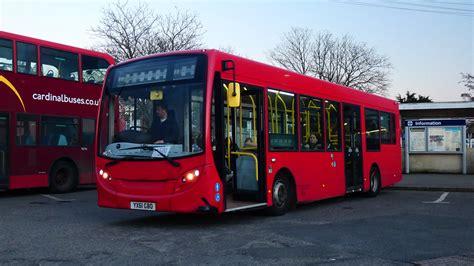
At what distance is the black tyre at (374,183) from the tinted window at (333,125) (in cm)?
282

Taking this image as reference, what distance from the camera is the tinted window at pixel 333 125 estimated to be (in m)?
12.1

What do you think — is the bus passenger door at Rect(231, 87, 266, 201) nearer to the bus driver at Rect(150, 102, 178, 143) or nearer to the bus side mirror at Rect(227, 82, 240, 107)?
the bus side mirror at Rect(227, 82, 240, 107)

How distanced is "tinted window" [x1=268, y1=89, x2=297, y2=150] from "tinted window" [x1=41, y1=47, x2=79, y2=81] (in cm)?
775

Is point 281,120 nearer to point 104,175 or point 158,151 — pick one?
point 158,151

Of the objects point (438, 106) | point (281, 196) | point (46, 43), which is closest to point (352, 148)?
point (281, 196)

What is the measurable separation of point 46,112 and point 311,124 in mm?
7994

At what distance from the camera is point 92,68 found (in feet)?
53.1

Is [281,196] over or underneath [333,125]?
underneath

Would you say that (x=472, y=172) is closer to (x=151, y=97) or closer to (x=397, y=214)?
(x=397, y=214)

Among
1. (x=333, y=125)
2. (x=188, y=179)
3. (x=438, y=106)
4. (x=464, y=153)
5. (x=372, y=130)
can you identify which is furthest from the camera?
(x=438, y=106)

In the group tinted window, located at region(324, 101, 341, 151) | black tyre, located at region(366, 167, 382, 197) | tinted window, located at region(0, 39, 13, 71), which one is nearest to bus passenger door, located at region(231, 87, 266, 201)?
tinted window, located at region(324, 101, 341, 151)

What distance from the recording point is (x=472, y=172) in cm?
2211

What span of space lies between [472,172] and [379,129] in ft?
29.4

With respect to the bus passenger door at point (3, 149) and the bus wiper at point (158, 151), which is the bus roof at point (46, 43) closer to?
the bus passenger door at point (3, 149)
